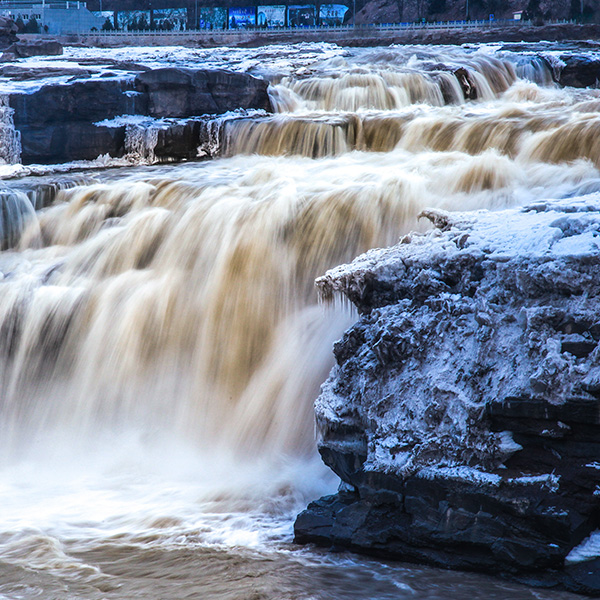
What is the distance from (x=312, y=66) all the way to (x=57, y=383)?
12.4 m

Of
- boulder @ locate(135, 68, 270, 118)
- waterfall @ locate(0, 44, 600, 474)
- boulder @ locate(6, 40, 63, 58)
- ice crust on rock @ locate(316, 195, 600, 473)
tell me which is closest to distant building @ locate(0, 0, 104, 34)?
boulder @ locate(6, 40, 63, 58)

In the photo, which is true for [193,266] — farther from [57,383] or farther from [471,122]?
[471,122]

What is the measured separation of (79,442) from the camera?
5586 mm

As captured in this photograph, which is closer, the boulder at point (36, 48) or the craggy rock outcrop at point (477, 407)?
the craggy rock outcrop at point (477, 407)

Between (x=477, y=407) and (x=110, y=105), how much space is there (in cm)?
979

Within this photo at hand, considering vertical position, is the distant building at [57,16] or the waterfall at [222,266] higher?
the distant building at [57,16]

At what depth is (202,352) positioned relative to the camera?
5.79 m

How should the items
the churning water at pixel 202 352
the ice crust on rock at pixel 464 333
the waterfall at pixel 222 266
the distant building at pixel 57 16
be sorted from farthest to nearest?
1. the distant building at pixel 57 16
2. the waterfall at pixel 222 266
3. the churning water at pixel 202 352
4. the ice crust on rock at pixel 464 333

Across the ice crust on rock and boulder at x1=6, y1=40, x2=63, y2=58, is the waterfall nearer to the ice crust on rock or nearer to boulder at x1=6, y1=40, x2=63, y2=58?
the ice crust on rock

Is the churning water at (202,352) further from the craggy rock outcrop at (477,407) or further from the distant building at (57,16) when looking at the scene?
the distant building at (57,16)

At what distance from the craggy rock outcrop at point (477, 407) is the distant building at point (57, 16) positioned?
5114 centimetres

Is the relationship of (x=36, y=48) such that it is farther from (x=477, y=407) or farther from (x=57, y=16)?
(x=57, y=16)

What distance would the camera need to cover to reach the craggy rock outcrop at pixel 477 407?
3346 millimetres

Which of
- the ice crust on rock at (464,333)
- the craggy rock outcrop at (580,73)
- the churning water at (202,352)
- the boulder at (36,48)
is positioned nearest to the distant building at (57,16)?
the boulder at (36,48)
